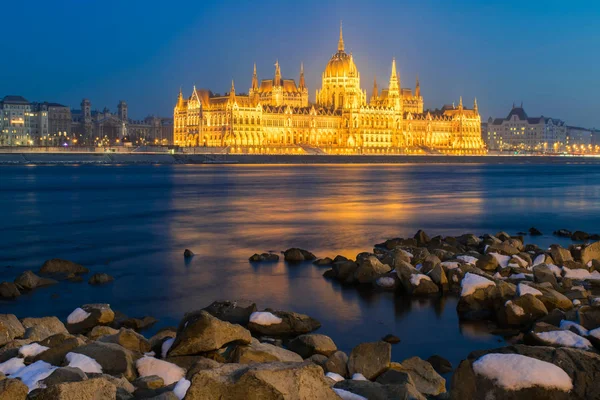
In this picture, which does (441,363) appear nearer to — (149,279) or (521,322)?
(521,322)

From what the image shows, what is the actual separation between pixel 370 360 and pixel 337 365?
459mm

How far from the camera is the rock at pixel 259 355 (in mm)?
9328

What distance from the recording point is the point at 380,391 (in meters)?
7.67

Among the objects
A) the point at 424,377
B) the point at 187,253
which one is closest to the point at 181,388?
the point at 424,377

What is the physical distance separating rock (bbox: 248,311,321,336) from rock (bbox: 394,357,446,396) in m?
3.58

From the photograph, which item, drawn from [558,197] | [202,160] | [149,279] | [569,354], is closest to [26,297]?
[149,279]

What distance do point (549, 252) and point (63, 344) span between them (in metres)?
14.2

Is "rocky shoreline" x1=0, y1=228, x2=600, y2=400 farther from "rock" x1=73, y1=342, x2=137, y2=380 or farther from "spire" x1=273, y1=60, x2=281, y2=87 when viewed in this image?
"spire" x1=273, y1=60, x2=281, y2=87

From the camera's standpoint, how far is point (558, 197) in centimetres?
5428

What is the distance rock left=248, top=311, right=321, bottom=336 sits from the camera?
13188 mm

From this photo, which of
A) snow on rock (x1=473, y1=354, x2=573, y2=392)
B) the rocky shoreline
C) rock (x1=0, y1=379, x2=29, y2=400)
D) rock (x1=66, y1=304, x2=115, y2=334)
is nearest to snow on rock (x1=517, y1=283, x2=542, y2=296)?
the rocky shoreline

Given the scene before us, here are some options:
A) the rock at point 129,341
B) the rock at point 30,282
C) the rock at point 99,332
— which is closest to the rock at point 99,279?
the rock at point 30,282

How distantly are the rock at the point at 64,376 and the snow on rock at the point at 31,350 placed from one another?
177 cm

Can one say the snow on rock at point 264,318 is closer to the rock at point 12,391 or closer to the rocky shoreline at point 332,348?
the rocky shoreline at point 332,348
